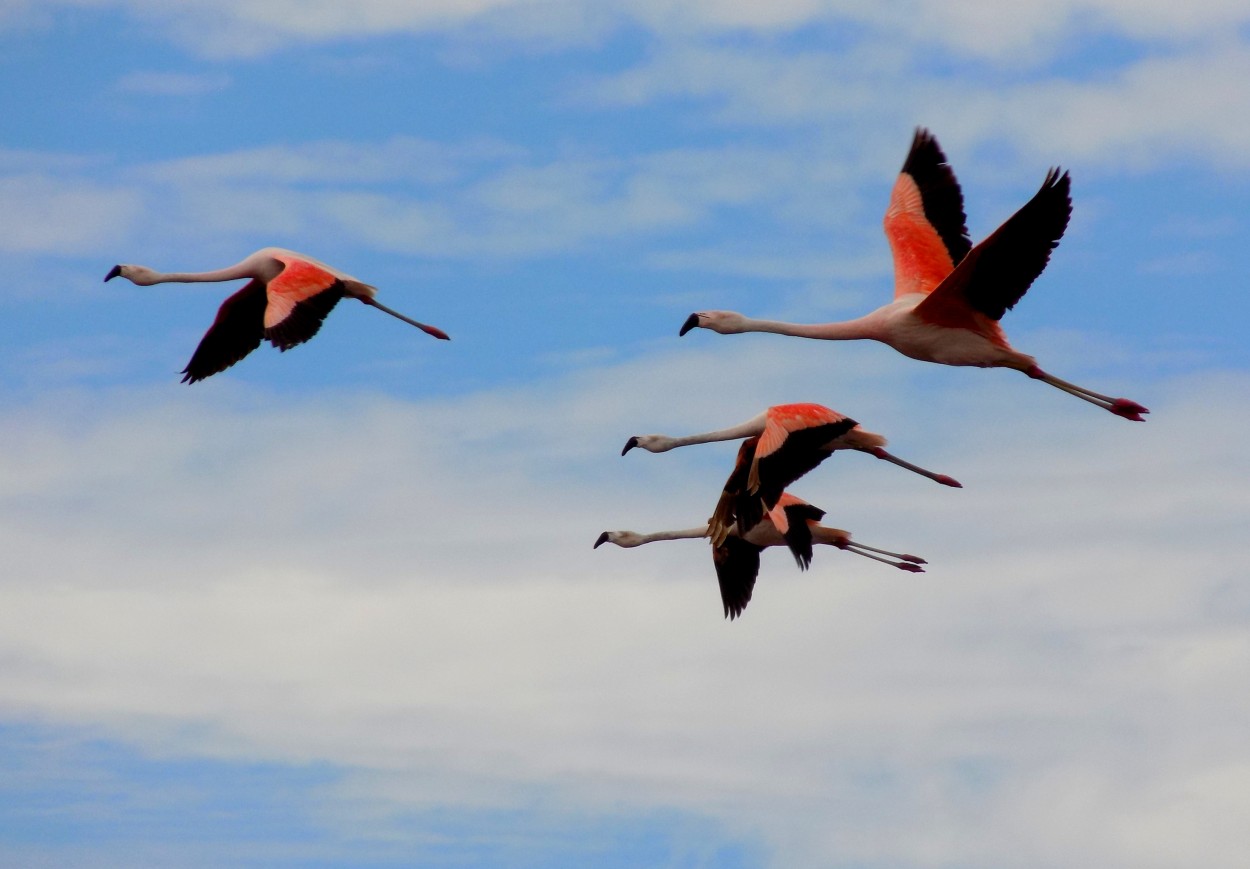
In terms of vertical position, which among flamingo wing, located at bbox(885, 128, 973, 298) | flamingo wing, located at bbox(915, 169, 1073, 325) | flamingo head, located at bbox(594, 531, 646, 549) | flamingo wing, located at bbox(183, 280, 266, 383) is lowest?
flamingo head, located at bbox(594, 531, 646, 549)

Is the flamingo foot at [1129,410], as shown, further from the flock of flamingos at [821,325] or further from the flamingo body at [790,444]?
the flamingo body at [790,444]

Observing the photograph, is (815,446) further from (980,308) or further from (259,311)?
(259,311)

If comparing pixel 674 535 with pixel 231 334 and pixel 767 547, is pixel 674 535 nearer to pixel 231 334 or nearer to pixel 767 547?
pixel 767 547

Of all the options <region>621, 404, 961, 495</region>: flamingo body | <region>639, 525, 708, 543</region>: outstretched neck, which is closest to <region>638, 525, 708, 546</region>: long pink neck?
<region>639, 525, 708, 543</region>: outstretched neck

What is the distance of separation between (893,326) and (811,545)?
9.84 ft

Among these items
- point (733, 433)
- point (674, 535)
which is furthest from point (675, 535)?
point (733, 433)

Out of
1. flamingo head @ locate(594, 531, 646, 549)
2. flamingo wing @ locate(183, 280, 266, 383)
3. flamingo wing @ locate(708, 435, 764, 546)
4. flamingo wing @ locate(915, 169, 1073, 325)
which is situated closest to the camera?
flamingo wing @ locate(915, 169, 1073, 325)

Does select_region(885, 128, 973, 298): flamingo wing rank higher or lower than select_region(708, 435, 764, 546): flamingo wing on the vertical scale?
higher

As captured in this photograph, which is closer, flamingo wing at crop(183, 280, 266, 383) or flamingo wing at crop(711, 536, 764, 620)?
flamingo wing at crop(711, 536, 764, 620)

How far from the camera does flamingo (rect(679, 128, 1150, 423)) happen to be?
1952cm

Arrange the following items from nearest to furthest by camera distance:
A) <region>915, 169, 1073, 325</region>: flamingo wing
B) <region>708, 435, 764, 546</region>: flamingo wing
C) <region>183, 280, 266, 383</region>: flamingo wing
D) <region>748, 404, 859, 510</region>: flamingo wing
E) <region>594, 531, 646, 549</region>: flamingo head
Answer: <region>915, 169, 1073, 325</region>: flamingo wing, <region>748, 404, 859, 510</region>: flamingo wing, <region>708, 435, 764, 546</region>: flamingo wing, <region>183, 280, 266, 383</region>: flamingo wing, <region>594, 531, 646, 549</region>: flamingo head

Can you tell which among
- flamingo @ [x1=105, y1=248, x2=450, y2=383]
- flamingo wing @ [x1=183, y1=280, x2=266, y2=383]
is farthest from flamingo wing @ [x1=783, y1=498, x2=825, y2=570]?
flamingo wing @ [x1=183, y1=280, x2=266, y2=383]

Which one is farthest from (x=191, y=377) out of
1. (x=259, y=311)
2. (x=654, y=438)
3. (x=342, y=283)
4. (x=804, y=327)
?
(x=804, y=327)

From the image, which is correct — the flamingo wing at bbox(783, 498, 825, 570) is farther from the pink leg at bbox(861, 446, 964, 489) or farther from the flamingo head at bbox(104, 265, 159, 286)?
the flamingo head at bbox(104, 265, 159, 286)
